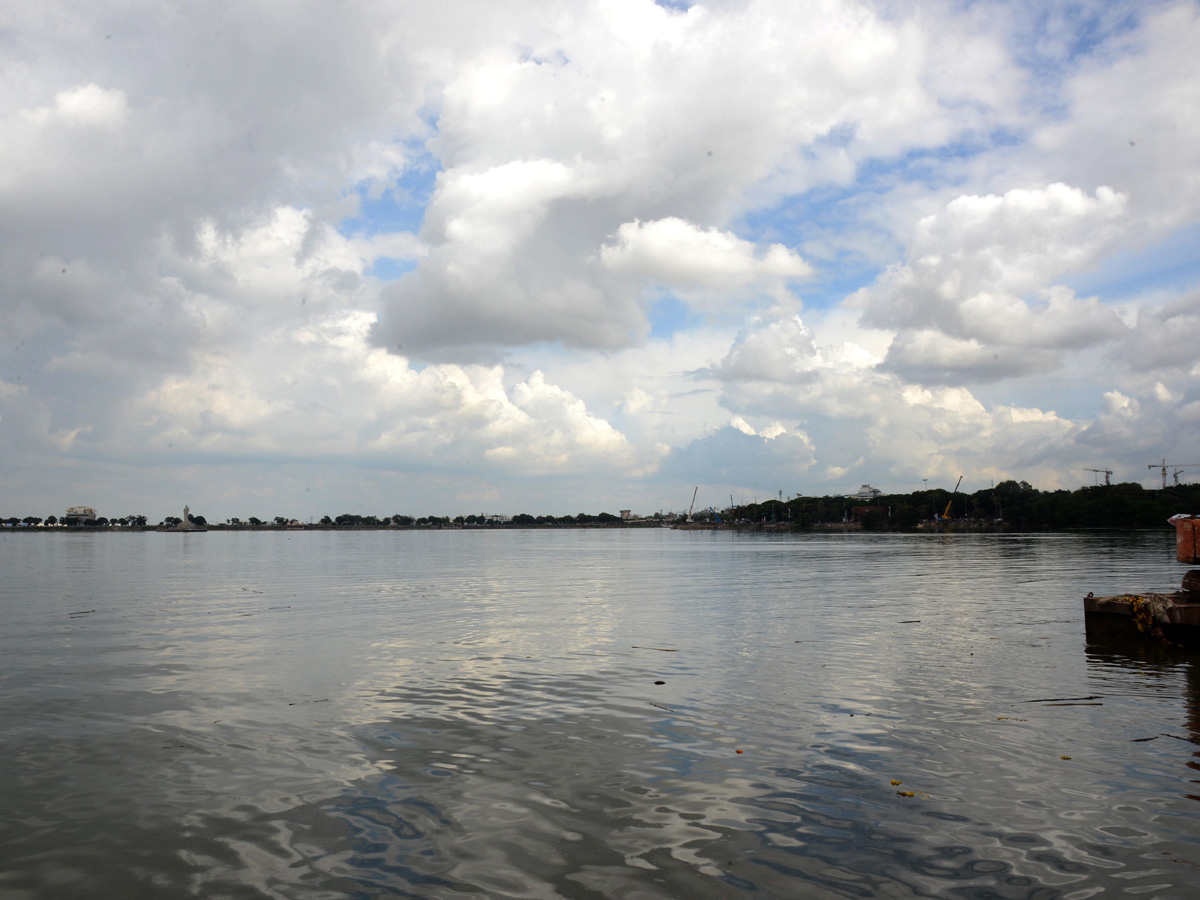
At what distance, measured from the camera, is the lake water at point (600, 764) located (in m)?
8.41

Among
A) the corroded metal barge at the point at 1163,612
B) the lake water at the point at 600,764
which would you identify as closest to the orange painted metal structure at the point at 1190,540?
the corroded metal barge at the point at 1163,612

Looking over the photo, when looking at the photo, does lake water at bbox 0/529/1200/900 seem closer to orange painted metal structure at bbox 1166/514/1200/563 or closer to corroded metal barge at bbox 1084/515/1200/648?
corroded metal barge at bbox 1084/515/1200/648

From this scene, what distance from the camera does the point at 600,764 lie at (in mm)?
12305

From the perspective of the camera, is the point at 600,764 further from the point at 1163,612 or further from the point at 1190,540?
the point at 1190,540

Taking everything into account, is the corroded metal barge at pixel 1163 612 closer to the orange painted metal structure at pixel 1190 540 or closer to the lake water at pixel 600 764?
the orange painted metal structure at pixel 1190 540

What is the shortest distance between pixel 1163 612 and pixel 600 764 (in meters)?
21.9

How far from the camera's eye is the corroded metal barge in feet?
79.1

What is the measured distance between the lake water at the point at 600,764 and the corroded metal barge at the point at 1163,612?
1096mm

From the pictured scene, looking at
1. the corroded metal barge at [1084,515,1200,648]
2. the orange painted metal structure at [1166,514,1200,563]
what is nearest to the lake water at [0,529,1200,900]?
the corroded metal barge at [1084,515,1200,648]

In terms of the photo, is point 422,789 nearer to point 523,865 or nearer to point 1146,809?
point 523,865

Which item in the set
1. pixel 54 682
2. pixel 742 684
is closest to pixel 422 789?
pixel 742 684

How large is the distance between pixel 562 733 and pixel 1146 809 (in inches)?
354

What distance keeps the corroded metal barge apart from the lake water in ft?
3.60

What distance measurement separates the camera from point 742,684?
61.0 feet
